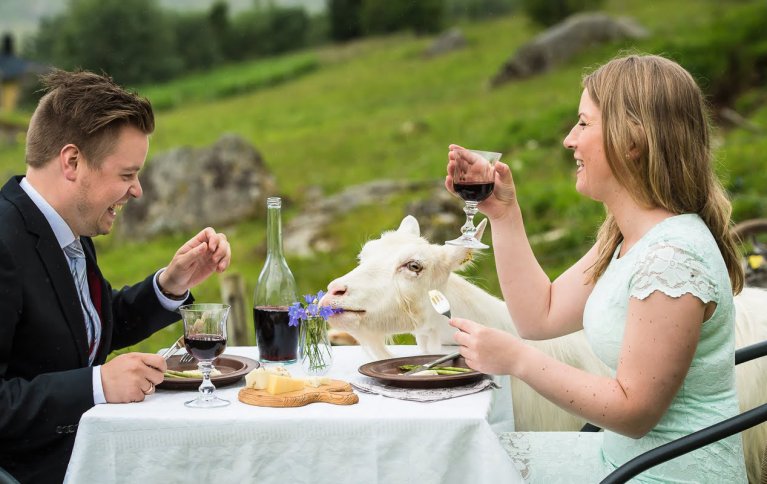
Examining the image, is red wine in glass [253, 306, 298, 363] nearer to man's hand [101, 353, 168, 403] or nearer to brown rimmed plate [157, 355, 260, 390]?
brown rimmed plate [157, 355, 260, 390]

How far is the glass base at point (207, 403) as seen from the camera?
2543mm

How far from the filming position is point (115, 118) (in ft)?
9.53

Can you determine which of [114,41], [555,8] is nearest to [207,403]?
[555,8]

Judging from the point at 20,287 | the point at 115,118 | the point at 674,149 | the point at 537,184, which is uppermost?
the point at 115,118

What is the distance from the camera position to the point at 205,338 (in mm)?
2537

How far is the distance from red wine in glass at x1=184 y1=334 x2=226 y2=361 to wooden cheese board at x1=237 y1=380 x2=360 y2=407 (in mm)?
144

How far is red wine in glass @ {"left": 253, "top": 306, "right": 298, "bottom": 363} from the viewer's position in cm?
303

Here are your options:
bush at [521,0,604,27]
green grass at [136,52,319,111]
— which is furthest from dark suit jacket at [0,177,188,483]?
green grass at [136,52,319,111]

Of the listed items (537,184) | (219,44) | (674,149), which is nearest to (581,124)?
(674,149)

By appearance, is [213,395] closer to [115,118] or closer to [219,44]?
[115,118]

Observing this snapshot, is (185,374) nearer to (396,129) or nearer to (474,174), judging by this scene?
(474,174)

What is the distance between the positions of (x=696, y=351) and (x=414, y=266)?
3.26ft

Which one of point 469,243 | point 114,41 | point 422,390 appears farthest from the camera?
point 114,41

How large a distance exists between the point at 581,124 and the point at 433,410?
2.80ft
